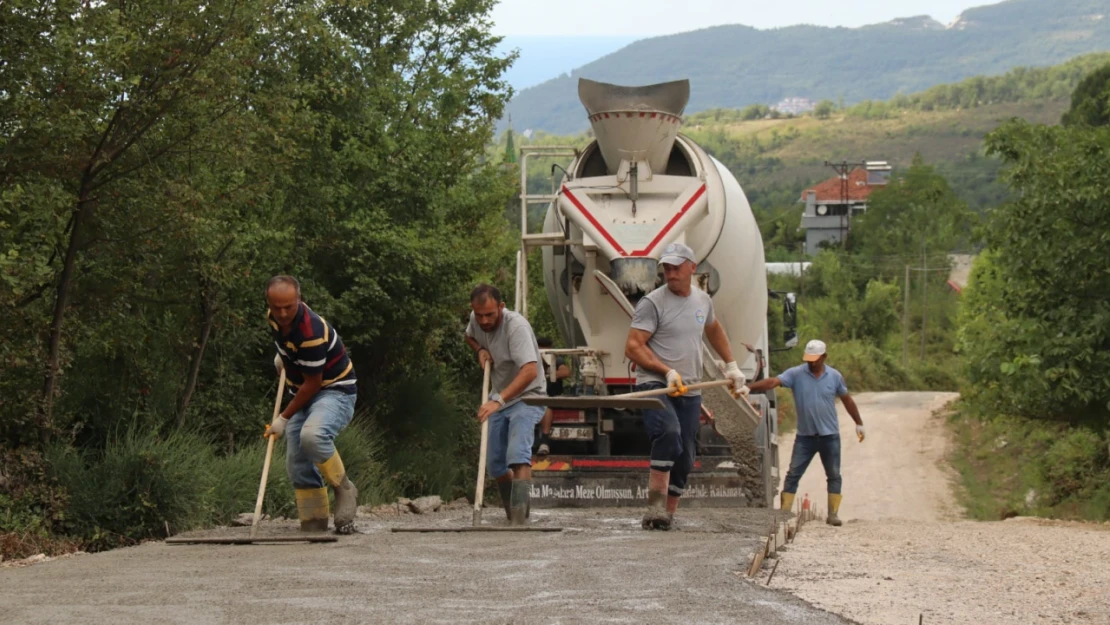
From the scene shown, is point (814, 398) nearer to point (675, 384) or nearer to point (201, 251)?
point (675, 384)

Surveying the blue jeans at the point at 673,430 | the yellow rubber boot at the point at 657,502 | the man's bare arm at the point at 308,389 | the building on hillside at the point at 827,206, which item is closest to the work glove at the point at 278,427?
the man's bare arm at the point at 308,389

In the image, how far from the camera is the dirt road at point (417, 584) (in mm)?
6062

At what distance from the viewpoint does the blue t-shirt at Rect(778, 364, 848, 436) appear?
13.6m

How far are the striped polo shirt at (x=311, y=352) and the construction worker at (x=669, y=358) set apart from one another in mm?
1891

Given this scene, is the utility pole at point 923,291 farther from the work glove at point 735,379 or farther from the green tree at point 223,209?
the work glove at point 735,379

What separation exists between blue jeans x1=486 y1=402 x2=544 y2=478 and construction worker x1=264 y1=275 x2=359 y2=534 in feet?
3.59

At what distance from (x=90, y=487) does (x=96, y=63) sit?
305cm

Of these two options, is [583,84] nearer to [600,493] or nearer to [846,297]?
[600,493]

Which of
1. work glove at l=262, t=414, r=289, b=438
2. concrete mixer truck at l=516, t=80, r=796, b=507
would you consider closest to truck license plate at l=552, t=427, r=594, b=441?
concrete mixer truck at l=516, t=80, r=796, b=507

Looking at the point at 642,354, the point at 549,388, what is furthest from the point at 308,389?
the point at 549,388

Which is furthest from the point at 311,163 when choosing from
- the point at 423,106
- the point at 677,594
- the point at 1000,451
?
the point at 1000,451

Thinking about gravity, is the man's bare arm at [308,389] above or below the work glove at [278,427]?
above

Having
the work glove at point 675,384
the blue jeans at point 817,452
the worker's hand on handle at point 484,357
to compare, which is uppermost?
the worker's hand on handle at point 484,357

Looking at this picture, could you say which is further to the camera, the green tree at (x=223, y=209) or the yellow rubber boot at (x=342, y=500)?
the green tree at (x=223, y=209)
